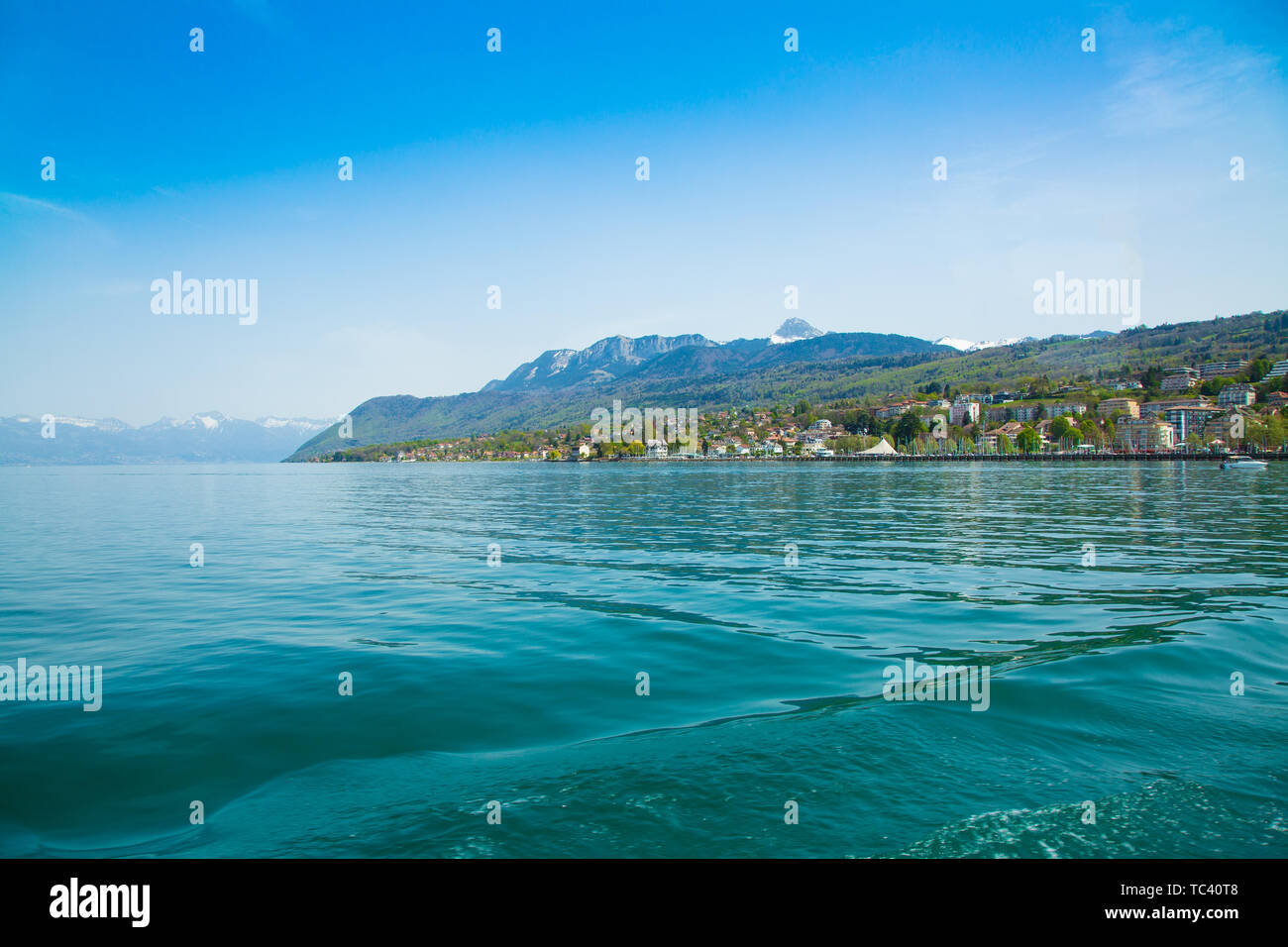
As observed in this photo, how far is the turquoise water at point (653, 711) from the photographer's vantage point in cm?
735

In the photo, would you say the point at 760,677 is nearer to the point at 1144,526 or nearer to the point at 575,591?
the point at 575,591

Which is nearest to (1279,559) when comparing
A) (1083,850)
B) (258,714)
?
(1083,850)

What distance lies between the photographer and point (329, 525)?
43062 mm

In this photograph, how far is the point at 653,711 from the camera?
1085cm

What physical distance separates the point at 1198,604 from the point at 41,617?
2883 centimetres

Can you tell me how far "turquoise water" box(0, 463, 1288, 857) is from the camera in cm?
735

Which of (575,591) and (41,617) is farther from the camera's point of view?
(575,591)
